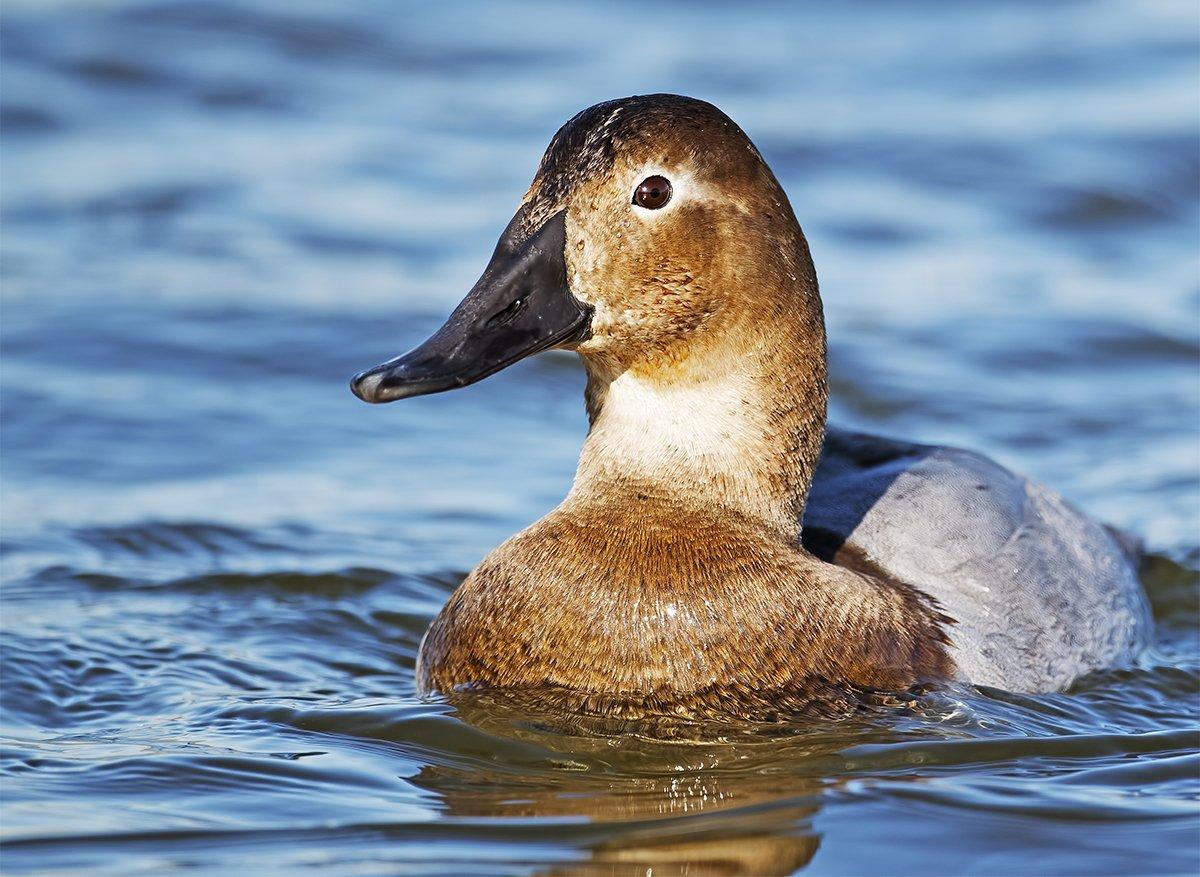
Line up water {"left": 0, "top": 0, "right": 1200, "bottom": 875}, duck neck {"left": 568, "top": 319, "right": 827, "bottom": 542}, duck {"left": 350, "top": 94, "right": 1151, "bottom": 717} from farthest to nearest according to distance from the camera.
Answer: duck neck {"left": 568, "top": 319, "right": 827, "bottom": 542}, duck {"left": 350, "top": 94, "right": 1151, "bottom": 717}, water {"left": 0, "top": 0, "right": 1200, "bottom": 875}

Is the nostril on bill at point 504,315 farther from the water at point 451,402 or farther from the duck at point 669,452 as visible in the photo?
the water at point 451,402

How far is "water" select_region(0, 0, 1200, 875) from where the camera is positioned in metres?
4.78

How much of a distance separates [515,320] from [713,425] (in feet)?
2.08

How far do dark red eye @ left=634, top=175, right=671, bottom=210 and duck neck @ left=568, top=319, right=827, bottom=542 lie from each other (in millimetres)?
407

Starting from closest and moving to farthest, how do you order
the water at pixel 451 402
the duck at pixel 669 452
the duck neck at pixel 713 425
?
the water at pixel 451 402
the duck at pixel 669 452
the duck neck at pixel 713 425

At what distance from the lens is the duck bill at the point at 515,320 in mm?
5246

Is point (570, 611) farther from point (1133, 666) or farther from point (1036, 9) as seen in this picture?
point (1036, 9)

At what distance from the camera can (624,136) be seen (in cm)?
525

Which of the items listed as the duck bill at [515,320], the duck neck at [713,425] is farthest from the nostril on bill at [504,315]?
the duck neck at [713,425]

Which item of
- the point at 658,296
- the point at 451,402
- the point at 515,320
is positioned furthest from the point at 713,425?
the point at 451,402

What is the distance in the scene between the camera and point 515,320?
5273mm

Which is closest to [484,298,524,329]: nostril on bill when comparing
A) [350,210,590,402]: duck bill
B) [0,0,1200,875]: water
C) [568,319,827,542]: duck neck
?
[350,210,590,402]: duck bill

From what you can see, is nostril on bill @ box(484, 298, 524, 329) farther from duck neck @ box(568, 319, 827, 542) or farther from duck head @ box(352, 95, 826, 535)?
duck neck @ box(568, 319, 827, 542)

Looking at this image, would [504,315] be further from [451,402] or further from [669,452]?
[451,402]
